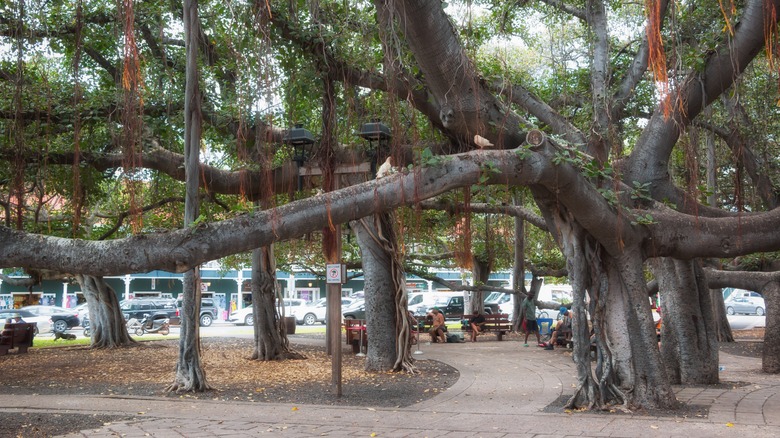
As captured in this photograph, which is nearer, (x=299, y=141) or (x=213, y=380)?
(x=299, y=141)

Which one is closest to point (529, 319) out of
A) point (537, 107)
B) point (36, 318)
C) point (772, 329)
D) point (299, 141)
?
point (772, 329)

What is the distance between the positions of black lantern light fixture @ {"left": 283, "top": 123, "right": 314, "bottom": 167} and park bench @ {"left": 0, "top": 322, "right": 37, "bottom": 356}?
10.4 m

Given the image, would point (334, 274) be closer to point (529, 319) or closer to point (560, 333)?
point (560, 333)

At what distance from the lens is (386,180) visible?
22.5ft

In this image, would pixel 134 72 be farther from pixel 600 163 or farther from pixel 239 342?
pixel 239 342

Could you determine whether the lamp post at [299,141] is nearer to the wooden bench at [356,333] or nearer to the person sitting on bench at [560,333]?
the wooden bench at [356,333]

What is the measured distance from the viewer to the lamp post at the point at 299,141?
1025cm

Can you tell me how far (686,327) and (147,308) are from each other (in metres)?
26.2

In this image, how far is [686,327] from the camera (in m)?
10.4

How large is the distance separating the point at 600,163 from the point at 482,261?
18.0 m

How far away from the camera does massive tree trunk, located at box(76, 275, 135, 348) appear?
1873 centimetres

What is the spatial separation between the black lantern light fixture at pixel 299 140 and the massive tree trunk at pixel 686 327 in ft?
18.4

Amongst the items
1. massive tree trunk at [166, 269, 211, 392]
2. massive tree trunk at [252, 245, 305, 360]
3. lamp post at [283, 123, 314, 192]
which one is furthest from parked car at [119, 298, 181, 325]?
lamp post at [283, 123, 314, 192]

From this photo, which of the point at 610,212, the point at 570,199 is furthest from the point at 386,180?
the point at 610,212
